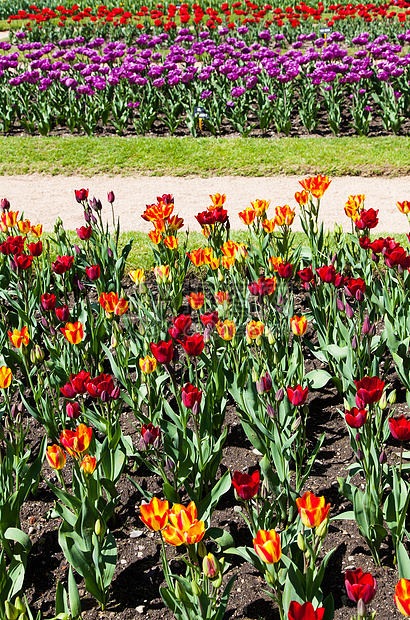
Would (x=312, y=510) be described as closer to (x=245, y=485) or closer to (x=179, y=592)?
(x=245, y=485)

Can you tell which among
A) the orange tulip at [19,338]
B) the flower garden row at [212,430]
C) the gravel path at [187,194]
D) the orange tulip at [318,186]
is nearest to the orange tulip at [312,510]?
the flower garden row at [212,430]

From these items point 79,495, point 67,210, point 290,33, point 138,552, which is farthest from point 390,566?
point 290,33

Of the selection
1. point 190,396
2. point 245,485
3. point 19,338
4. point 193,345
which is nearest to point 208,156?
point 19,338

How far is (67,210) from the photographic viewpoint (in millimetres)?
6832

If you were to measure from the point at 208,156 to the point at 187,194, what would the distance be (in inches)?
44.4

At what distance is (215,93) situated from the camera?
30.8 ft

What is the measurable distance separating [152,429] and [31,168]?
6764 mm

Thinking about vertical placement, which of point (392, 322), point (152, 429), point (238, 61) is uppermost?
point (238, 61)

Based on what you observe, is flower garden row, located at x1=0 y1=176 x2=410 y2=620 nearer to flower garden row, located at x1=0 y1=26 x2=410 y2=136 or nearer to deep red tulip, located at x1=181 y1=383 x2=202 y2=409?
deep red tulip, located at x1=181 y1=383 x2=202 y2=409

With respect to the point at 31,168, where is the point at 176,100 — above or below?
above

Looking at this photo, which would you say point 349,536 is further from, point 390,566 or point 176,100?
point 176,100

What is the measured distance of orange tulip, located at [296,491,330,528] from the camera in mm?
1686

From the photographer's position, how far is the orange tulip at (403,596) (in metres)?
1.40

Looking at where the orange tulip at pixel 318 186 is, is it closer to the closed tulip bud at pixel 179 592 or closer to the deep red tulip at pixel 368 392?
the deep red tulip at pixel 368 392
